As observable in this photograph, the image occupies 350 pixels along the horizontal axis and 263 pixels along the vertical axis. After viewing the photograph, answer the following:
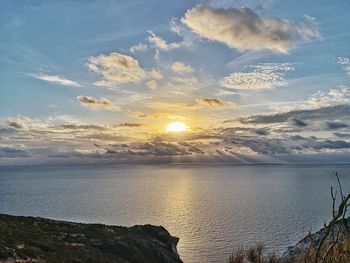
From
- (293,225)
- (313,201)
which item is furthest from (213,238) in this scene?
(313,201)

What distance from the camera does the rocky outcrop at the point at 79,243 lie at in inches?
840

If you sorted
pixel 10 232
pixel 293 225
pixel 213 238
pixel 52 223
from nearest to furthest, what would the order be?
pixel 10 232 → pixel 52 223 → pixel 213 238 → pixel 293 225

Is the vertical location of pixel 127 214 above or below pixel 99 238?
below

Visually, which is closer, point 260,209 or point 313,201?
point 260,209

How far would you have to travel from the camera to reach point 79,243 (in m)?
26.5

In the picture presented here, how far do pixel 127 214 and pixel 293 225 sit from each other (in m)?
34.5

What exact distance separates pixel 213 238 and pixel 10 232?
1461 inches

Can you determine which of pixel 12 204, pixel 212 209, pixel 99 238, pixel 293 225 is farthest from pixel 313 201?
pixel 99 238

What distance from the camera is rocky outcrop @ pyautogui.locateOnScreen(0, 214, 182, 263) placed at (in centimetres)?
2133

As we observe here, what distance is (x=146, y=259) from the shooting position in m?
27.5

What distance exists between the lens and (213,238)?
56.5m

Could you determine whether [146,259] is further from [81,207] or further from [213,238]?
[81,207]

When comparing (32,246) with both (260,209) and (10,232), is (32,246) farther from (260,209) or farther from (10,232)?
(260,209)

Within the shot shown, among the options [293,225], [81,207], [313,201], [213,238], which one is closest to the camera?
[213,238]
